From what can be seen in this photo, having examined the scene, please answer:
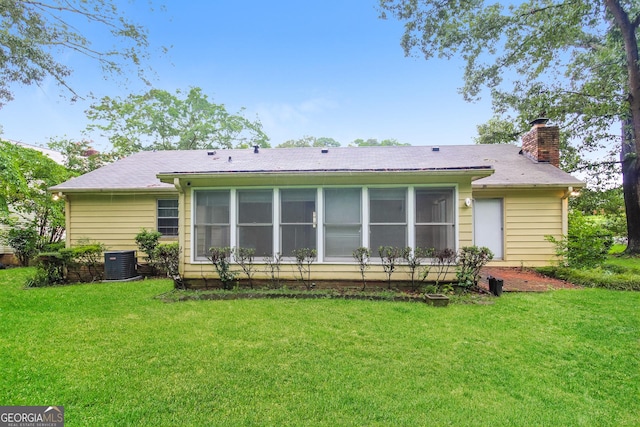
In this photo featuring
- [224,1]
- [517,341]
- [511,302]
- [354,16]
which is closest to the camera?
[517,341]

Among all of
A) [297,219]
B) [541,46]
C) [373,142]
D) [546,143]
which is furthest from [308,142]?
[297,219]

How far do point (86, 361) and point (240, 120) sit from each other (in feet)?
70.7

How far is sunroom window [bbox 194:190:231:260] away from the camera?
6285mm

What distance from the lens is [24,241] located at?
10.4m

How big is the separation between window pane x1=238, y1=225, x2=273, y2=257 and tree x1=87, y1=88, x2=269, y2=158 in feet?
51.1

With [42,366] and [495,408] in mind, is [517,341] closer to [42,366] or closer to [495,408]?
[495,408]

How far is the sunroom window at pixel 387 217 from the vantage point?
5.99 m

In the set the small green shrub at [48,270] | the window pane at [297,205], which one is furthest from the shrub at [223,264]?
the small green shrub at [48,270]

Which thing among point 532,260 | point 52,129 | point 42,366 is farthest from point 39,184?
point 532,260

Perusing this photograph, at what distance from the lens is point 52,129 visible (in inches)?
556

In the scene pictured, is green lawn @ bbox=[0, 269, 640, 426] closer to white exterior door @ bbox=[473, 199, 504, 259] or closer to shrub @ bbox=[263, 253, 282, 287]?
shrub @ bbox=[263, 253, 282, 287]

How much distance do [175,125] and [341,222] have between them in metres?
19.1

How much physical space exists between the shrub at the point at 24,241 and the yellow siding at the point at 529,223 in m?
14.7

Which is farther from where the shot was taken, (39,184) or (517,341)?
(39,184)
